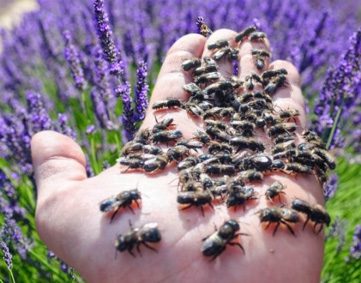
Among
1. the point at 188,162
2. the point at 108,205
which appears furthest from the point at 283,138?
the point at 108,205

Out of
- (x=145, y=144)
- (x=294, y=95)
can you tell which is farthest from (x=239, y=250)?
(x=294, y=95)

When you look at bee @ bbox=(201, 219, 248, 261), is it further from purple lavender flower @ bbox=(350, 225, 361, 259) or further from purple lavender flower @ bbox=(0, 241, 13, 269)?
purple lavender flower @ bbox=(350, 225, 361, 259)

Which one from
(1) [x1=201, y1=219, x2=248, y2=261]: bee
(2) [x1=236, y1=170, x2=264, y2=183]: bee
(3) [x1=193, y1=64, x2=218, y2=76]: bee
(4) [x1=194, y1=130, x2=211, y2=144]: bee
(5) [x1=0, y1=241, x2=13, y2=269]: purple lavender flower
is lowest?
(5) [x1=0, y1=241, x2=13, y2=269]: purple lavender flower

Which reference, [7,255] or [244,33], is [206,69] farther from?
[7,255]

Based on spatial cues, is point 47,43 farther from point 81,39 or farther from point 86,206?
point 86,206

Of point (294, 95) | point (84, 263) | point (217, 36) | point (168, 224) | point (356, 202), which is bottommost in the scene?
point (356, 202)

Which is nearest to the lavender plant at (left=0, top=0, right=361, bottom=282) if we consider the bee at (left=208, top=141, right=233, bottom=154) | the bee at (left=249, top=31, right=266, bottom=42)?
the bee at (left=249, top=31, right=266, bottom=42)

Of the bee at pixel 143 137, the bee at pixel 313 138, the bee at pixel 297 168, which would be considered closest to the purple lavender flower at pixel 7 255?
the bee at pixel 143 137
